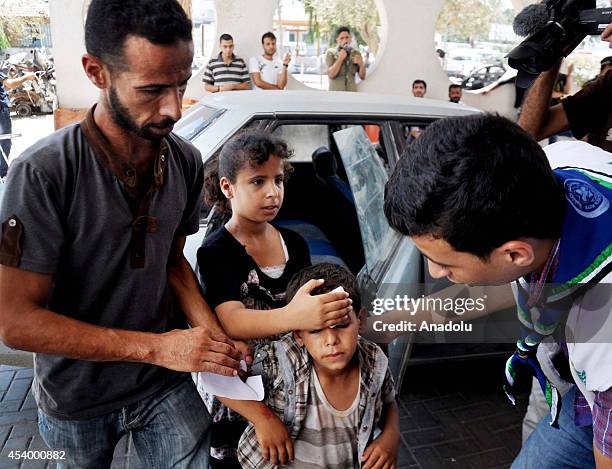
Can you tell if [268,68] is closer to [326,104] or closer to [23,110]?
[326,104]

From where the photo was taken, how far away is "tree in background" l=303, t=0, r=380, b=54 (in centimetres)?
2124

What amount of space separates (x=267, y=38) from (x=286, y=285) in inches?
275

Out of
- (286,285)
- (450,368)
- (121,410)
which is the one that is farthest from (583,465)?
(450,368)

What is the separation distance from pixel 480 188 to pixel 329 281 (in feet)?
2.42

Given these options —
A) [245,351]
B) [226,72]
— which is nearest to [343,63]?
[226,72]

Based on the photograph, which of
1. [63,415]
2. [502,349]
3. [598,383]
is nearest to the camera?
[598,383]

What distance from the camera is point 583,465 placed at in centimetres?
167

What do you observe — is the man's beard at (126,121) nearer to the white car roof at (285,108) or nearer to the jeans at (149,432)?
the jeans at (149,432)

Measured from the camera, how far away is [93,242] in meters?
1.42

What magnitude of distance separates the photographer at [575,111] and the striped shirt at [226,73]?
5996 mm

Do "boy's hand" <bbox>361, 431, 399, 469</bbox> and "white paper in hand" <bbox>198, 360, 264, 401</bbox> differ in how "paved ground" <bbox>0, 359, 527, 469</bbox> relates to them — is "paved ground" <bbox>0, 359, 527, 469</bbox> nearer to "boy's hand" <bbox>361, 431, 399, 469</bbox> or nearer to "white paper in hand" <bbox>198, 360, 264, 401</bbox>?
"boy's hand" <bbox>361, 431, 399, 469</bbox>

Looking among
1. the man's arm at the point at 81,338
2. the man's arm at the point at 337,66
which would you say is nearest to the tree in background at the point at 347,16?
the man's arm at the point at 337,66

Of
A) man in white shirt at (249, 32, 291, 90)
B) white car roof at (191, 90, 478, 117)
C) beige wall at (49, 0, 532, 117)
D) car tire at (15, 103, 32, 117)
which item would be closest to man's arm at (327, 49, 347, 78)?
beige wall at (49, 0, 532, 117)

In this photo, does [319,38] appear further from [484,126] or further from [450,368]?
[484,126]
